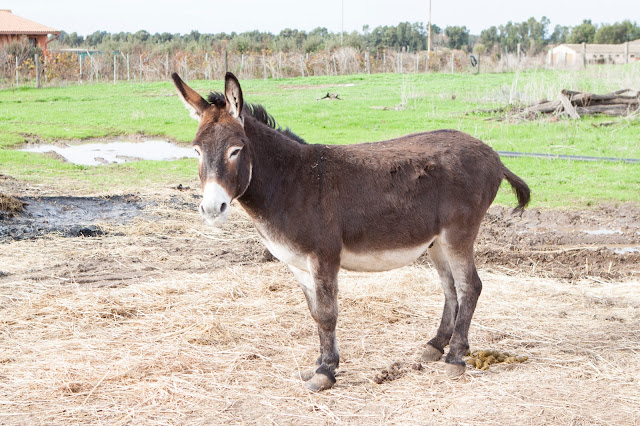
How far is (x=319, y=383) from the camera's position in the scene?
536cm

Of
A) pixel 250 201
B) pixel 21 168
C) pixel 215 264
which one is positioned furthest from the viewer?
pixel 21 168

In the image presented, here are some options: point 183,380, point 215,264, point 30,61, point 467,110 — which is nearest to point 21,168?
point 215,264

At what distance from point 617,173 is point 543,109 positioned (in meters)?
7.18

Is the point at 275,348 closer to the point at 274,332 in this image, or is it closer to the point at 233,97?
the point at 274,332

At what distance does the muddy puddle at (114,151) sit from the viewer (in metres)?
17.8

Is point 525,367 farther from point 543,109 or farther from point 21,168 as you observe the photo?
point 543,109

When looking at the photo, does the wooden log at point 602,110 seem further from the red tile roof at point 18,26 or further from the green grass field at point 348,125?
the red tile roof at point 18,26

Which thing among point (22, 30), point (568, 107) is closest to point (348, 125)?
point (568, 107)

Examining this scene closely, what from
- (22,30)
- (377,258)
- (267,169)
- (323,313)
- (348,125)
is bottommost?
(323,313)

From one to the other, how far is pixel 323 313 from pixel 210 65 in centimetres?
3925

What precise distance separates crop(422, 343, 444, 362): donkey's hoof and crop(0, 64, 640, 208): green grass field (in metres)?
6.80

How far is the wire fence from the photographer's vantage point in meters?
38.6

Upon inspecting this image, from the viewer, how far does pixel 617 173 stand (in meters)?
13.8

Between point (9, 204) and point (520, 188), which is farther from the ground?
point (520, 188)
